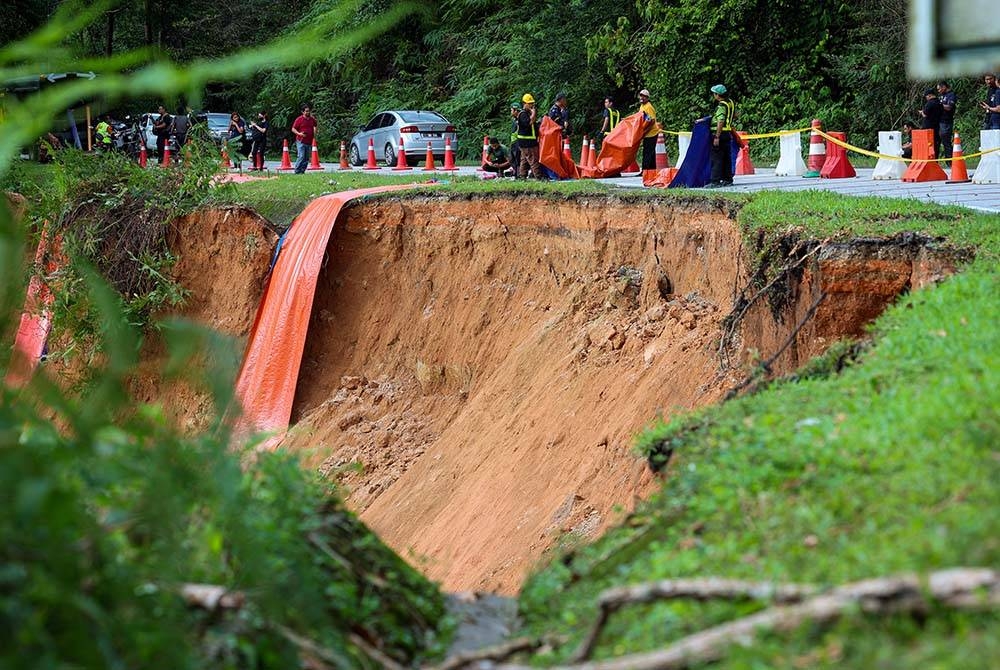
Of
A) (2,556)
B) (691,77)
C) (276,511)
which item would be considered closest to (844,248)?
(276,511)

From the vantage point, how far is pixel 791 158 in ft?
65.2

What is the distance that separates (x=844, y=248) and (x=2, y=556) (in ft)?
Result: 24.4

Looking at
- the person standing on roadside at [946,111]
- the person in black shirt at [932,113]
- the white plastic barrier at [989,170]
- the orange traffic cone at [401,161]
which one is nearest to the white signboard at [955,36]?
the white plastic barrier at [989,170]

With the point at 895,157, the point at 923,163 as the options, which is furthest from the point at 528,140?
the point at 923,163

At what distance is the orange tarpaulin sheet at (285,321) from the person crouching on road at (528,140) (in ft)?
11.2

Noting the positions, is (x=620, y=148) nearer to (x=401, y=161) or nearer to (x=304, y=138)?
(x=401, y=161)

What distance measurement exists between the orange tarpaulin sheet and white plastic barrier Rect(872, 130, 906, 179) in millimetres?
7568

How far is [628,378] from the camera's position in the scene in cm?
1241

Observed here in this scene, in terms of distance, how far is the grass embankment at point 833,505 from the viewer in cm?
396

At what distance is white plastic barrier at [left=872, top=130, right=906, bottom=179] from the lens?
58.5 feet

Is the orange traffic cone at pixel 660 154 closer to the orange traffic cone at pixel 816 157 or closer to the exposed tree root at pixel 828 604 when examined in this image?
the orange traffic cone at pixel 816 157

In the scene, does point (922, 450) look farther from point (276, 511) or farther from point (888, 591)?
point (276, 511)

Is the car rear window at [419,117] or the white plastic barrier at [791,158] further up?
the car rear window at [419,117]

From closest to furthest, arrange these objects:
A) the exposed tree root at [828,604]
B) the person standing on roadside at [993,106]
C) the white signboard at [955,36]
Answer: the exposed tree root at [828,604]
the white signboard at [955,36]
the person standing on roadside at [993,106]
